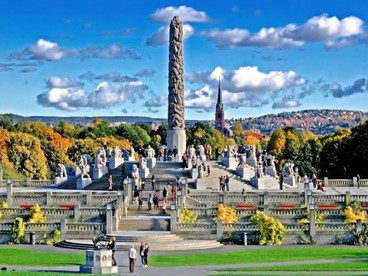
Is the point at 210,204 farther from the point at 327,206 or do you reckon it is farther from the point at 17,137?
the point at 17,137

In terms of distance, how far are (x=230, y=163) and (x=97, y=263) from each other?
1687 inches

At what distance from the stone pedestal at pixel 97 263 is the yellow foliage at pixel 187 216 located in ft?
58.2

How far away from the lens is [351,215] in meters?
56.2

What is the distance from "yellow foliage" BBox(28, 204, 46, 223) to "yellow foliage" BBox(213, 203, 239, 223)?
10.5m

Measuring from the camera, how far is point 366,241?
5128cm

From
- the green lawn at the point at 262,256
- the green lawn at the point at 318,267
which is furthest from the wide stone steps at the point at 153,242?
the green lawn at the point at 318,267

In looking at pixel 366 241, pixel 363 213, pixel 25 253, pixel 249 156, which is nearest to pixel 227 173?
pixel 249 156

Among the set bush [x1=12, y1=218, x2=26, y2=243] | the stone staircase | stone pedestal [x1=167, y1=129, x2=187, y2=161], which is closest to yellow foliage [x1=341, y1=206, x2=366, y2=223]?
the stone staircase

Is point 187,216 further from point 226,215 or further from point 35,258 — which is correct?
point 35,258

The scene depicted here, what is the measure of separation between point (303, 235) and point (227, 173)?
969 inches

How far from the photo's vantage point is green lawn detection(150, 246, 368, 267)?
41.9m

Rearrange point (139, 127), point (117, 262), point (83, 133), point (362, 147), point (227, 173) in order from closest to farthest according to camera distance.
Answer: point (117, 262) < point (227, 173) < point (362, 147) < point (83, 133) < point (139, 127)

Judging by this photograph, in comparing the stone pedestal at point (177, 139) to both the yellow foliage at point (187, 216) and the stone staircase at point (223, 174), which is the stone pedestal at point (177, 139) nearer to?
the stone staircase at point (223, 174)

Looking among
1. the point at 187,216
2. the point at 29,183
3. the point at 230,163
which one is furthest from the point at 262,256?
the point at 29,183
